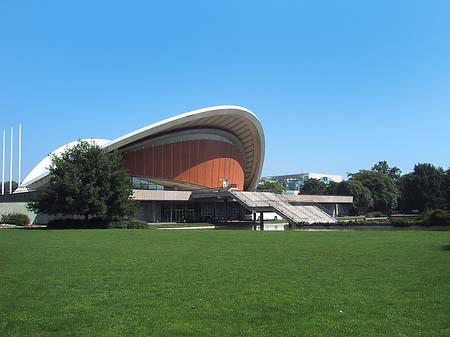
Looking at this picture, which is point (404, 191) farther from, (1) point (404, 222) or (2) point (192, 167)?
(1) point (404, 222)

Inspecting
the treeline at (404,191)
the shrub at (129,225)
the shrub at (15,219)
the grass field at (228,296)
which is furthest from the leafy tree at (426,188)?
the grass field at (228,296)

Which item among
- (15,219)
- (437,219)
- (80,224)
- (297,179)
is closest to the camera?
(437,219)

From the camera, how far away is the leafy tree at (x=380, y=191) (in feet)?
321

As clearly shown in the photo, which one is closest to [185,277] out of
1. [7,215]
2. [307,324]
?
[307,324]

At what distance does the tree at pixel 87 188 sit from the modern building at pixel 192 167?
10843 millimetres

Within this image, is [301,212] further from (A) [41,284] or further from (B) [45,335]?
(B) [45,335]

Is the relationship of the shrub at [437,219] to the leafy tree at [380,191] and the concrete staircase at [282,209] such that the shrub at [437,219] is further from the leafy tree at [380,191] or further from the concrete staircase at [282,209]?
the leafy tree at [380,191]

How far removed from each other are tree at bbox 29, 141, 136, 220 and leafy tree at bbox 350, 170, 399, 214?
218ft

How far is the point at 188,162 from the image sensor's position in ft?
216

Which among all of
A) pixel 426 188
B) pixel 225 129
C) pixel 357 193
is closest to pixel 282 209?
pixel 225 129

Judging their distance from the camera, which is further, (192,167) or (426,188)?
(426,188)

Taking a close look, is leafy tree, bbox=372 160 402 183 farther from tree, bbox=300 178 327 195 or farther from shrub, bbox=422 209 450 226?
shrub, bbox=422 209 450 226

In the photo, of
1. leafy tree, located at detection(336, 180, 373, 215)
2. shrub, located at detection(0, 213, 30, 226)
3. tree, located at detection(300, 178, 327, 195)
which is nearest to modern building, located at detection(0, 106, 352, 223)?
shrub, located at detection(0, 213, 30, 226)

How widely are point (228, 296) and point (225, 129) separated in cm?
6286
